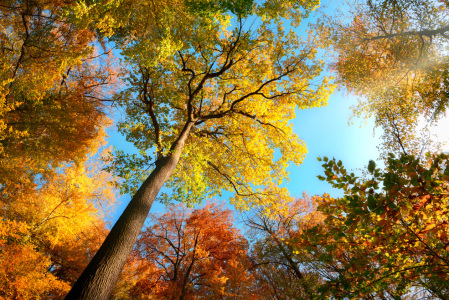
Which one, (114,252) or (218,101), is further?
(218,101)

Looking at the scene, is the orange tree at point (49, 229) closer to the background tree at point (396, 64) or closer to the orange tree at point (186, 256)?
the orange tree at point (186, 256)

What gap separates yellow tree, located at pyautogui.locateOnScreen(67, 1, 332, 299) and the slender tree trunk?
43mm

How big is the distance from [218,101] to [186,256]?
945cm

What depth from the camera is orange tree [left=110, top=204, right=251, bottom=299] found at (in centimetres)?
1159

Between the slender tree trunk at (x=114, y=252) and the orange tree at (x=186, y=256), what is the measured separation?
8581 mm

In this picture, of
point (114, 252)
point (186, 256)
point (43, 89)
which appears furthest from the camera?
point (186, 256)

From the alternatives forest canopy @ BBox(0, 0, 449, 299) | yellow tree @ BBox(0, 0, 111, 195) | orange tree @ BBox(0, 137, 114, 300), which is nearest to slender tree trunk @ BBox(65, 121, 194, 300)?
forest canopy @ BBox(0, 0, 449, 299)

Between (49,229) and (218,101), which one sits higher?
(218,101)

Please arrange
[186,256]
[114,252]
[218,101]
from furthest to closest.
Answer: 1. [186,256]
2. [218,101]
3. [114,252]

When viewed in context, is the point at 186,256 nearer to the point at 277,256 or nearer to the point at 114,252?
the point at 277,256

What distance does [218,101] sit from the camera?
27.7 ft

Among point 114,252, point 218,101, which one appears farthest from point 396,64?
point 114,252

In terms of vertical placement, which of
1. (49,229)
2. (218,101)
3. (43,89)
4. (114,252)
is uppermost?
(218,101)

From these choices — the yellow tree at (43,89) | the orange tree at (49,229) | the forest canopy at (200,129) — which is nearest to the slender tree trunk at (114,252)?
the forest canopy at (200,129)
